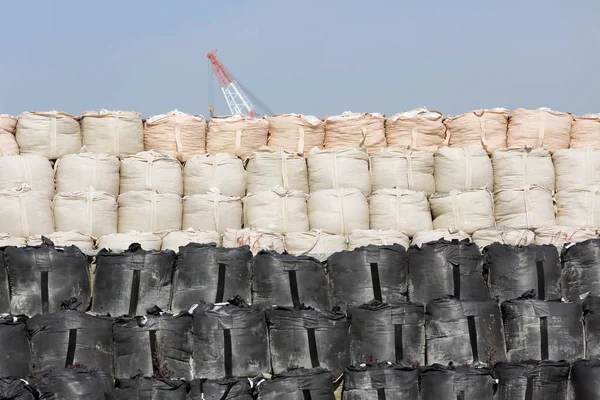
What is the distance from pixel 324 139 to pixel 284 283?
8.40 feet

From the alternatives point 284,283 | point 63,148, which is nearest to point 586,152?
point 284,283

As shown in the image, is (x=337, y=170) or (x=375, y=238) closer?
(x=375, y=238)

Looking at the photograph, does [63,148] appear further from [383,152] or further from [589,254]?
[589,254]

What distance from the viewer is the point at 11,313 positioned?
8383 mm

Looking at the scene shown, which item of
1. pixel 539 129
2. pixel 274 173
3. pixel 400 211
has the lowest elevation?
pixel 400 211

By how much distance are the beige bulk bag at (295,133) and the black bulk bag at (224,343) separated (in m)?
2.89

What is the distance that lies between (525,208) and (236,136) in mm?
3019

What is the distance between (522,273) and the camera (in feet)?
29.0

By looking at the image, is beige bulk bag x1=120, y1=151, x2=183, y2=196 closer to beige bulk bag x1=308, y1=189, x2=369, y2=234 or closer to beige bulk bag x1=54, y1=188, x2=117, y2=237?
beige bulk bag x1=54, y1=188, x2=117, y2=237

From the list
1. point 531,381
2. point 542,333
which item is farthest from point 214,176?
point 531,381

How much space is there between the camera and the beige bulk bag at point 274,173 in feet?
33.5

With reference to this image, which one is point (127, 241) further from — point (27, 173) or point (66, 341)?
point (66, 341)

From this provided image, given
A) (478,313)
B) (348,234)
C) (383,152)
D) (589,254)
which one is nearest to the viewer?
(478,313)

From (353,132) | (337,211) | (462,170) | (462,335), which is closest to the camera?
(462,335)
